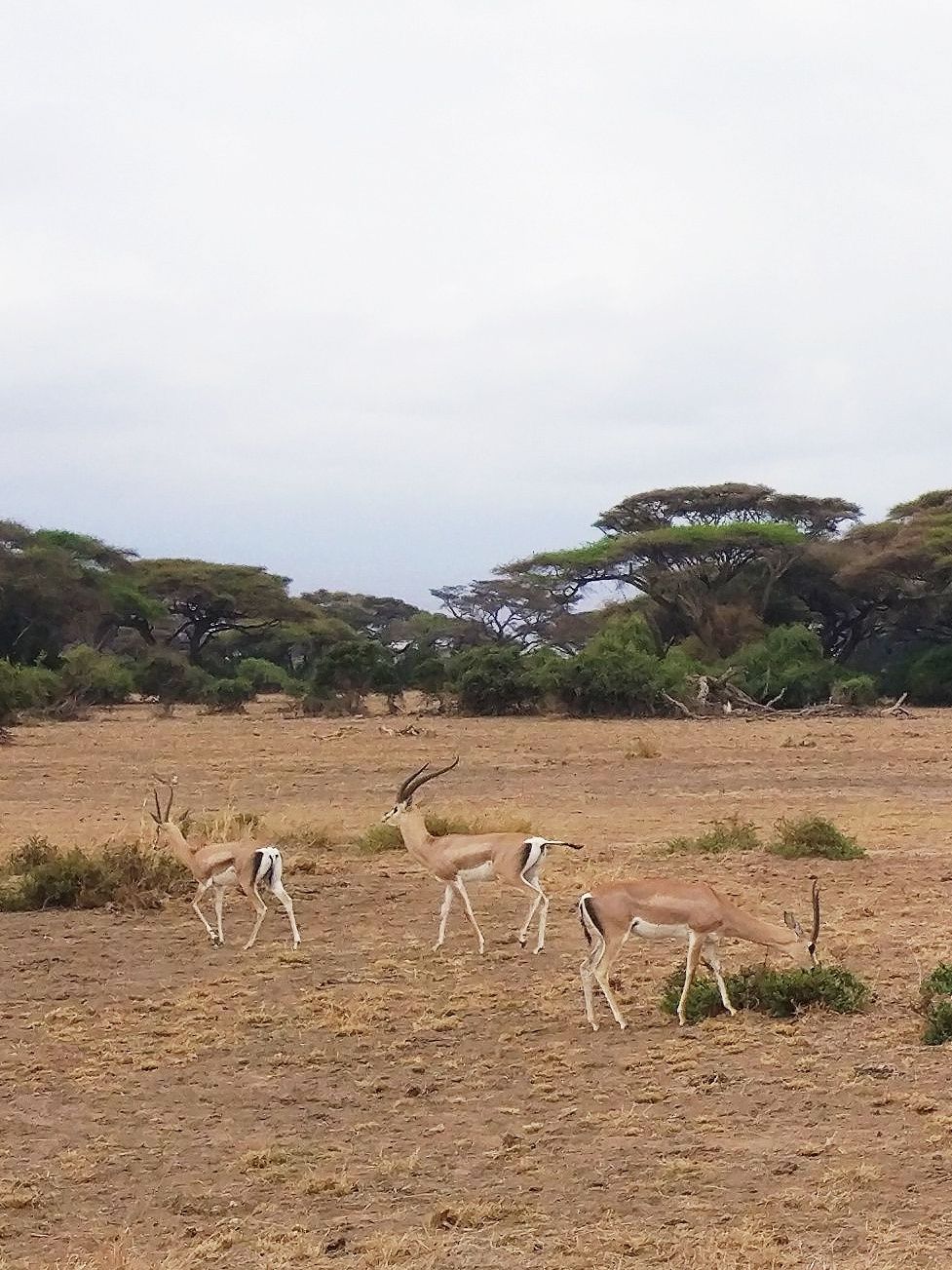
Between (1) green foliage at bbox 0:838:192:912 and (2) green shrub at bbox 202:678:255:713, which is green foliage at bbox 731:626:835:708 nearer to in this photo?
(2) green shrub at bbox 202:678:255:713

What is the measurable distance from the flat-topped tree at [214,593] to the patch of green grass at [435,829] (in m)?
29.1

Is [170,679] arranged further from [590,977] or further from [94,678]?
[590,977]

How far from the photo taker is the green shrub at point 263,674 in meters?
40.3

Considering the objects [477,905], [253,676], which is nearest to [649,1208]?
[477,905]

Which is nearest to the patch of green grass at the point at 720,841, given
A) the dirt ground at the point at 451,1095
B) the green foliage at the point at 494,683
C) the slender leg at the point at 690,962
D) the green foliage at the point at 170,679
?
the dirt ground at the point at 451,1095

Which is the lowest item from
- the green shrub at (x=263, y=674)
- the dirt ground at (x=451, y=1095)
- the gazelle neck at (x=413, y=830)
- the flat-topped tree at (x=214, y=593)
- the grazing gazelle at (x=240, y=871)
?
the dirt ground at (x=451, y=1095)

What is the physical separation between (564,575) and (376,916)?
32656mm

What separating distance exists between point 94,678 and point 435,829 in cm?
2087

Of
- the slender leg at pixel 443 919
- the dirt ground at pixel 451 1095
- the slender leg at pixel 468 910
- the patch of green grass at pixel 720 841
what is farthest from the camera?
the patch of green grass at pixel 720 841

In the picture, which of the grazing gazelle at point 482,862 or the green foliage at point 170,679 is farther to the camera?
the green foliage at point 170,679

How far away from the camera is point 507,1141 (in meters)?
5.75

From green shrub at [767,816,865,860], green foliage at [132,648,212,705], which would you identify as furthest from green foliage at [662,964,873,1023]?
green foliage at [132,648,212,705]

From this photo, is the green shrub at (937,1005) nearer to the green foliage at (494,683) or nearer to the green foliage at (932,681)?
the green foliage at (494,683)

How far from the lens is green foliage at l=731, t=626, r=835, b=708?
108 feet
